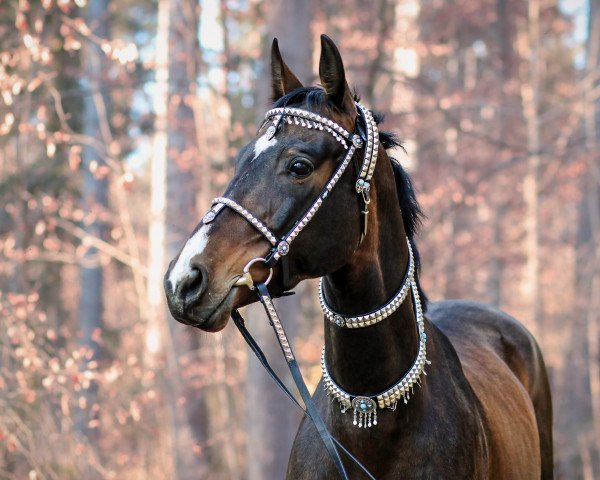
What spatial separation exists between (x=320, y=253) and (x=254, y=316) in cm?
470

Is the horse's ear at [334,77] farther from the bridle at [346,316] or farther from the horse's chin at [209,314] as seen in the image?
the horse's chin at [209,314]

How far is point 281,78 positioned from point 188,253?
3.45ft

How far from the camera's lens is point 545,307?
68.4ft

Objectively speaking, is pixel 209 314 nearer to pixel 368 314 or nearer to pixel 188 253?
pixel 188 253

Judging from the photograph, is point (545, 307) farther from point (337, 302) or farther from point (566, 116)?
point (337, 302)

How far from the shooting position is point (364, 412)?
9.49 feet

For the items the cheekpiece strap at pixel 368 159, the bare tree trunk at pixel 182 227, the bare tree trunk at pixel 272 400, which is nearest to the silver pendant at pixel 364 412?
Result: the cheekpiece strap at pixel 368 159

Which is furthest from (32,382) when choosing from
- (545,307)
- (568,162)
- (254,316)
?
(545,307)

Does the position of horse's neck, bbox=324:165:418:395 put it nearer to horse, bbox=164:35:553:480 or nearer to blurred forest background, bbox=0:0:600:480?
horse, bbox=164:35:553:480

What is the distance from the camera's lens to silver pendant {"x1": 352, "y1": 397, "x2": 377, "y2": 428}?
2.88m

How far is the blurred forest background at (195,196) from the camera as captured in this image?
22.5 ft

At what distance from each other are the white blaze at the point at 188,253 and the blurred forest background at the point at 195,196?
110 inches

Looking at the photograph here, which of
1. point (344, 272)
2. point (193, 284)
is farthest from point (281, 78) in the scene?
point (193, 284)

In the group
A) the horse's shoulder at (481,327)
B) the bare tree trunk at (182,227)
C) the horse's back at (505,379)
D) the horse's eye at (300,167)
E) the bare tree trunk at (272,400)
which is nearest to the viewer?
the horse's eye at (300,167)
